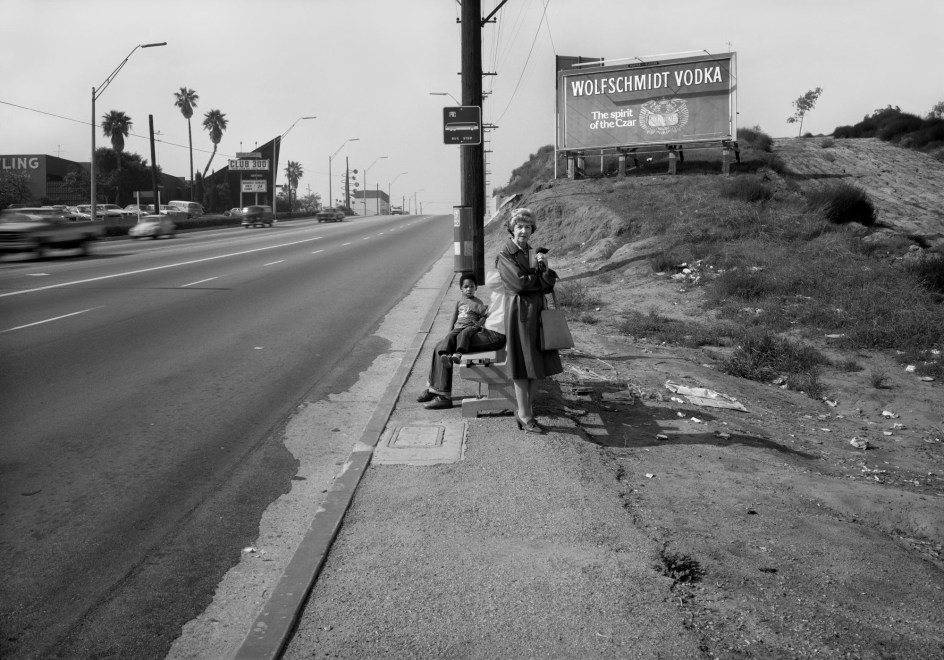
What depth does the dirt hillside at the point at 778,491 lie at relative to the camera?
3643mm

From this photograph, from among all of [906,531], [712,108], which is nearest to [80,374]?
[906,531]

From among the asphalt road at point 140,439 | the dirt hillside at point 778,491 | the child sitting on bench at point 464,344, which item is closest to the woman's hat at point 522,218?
the child sitting on bench at point 464,344

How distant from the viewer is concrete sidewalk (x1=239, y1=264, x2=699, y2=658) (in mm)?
3457

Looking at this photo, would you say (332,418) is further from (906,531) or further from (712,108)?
(712,108)

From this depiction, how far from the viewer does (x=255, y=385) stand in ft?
27.6

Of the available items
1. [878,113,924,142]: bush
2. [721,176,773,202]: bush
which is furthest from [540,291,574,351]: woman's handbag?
[878,113,924,142]: bush

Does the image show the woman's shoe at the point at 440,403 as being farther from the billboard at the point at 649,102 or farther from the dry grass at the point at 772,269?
the billboard at the point at 649,102

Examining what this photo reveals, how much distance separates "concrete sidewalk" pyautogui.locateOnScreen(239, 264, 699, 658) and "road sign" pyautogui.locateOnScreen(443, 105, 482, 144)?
558 centimetres

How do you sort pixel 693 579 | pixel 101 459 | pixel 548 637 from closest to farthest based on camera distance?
pixel 548 637 → pixel 693 579 → pixel 101 459

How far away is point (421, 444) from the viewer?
20.6ft

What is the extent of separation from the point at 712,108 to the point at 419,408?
22628 mm

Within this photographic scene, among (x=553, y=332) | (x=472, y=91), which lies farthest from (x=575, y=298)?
(x=553, y=332)

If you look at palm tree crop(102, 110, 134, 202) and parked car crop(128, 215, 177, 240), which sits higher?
palm tree crop(102, 110, 134, 202)

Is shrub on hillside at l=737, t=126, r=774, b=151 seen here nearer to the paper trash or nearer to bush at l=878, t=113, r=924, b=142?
bush at l=878, t=113, r=924, b=142
